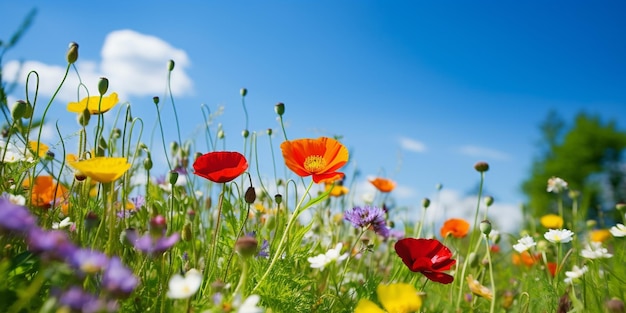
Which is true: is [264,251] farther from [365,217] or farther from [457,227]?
[457,227]

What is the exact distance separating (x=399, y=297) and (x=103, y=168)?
1.69ft

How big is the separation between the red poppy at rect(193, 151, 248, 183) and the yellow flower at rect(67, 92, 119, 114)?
13.2 inches

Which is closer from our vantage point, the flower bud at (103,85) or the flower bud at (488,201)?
the flower bud at (103,85)

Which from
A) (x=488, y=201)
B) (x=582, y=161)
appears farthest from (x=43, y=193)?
(x=582, y=161)

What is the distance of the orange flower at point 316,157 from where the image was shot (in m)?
1.13

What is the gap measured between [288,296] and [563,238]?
731mm

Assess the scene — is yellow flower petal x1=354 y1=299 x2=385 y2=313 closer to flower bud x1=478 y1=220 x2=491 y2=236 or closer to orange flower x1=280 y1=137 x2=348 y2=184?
orange flower x1=280 y1=137 x2=348 y2=184

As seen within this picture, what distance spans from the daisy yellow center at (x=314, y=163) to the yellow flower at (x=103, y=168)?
16.5 inches

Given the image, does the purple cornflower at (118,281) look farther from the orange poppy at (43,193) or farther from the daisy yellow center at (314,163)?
the orange poppy at (43,193)

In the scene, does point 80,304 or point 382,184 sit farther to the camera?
point 382,184

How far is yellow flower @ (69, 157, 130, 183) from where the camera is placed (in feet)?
2.66

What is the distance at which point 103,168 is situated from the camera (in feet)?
2.77

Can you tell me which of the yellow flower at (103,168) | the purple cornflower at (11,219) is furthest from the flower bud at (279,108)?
the purple cornflower at (11,219)

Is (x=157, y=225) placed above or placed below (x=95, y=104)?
below
